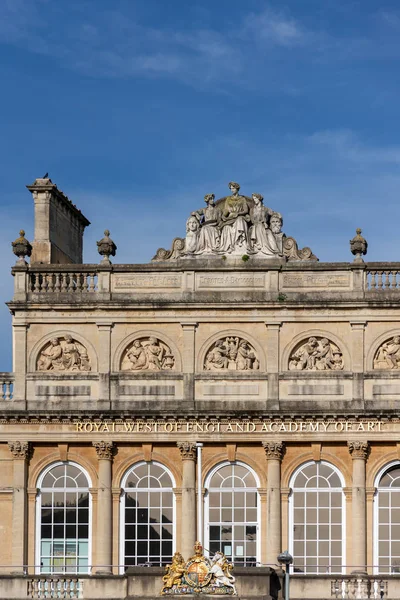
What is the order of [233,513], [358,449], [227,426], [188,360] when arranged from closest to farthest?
[358,449] < [227,426] < [233,513] < [188,360]

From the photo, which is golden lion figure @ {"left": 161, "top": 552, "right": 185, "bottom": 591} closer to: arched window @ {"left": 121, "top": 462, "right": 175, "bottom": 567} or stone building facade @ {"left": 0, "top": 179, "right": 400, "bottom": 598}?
stone building facade @ {"left": 0, "top": 179, "right": 400, "bottom": 598}

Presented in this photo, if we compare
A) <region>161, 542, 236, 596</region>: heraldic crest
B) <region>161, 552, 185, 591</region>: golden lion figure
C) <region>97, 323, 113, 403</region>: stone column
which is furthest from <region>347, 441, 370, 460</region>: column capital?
<region>161, 552, 185, 591</region>: golden lion figure

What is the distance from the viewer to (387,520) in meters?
64.5

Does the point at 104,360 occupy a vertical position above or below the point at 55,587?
above

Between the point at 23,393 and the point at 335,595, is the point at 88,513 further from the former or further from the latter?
the point at 335,595

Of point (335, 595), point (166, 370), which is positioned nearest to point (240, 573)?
point (335, 595)

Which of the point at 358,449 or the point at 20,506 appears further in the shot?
the point at 20,506

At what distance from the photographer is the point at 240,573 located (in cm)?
5594

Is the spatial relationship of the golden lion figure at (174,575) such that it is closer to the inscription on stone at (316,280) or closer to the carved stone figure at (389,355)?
the carved stone figure at (389,355)

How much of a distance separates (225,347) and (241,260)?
10.5 ft

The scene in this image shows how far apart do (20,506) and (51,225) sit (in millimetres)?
11345

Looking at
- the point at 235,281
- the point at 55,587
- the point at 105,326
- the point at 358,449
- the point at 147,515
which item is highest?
the point at 235,281

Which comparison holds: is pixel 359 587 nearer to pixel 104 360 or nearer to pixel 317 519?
pixel 317 519

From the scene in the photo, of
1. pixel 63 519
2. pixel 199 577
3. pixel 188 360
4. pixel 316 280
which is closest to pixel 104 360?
pixel 188 360
